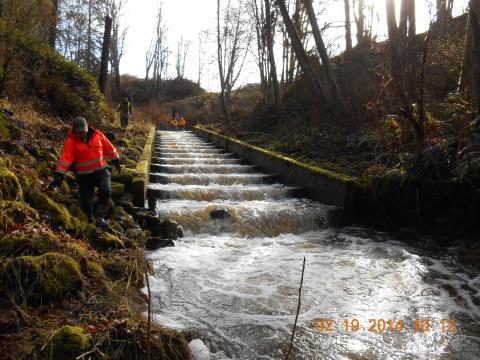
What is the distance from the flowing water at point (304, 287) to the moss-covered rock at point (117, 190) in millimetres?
819

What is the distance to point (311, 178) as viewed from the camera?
A: 29.7 ft

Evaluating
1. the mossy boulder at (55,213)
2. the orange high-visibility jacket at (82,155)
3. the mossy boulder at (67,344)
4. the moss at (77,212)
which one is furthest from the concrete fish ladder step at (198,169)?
the mossy boulder at (67,344)

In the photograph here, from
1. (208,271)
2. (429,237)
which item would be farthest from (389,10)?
(208,271)

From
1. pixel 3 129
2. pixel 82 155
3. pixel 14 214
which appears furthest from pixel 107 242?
pixel 3 129

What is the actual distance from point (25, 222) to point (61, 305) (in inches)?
51.7

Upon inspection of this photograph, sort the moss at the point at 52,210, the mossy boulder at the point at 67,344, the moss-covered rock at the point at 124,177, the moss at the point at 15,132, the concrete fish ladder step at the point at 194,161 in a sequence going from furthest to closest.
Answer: the concrete fish ladder step at the point at 194,161 → the moss-covered rock at the point at 124,177 → the moss at the point at 15,132 → the moss at the point at 52,210 → the mossy boulder at the point at 67,344

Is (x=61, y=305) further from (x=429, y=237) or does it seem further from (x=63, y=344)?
(x=429, y=237)

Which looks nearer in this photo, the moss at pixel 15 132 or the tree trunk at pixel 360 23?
the moss at pixel 15 132

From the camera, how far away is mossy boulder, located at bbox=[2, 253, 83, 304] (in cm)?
320

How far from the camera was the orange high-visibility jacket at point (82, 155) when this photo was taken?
16.9 feet

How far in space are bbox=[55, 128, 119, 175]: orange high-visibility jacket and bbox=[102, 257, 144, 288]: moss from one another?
159 cm

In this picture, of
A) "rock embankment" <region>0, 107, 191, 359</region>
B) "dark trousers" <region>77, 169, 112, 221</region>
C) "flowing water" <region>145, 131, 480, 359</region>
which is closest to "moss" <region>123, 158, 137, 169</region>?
"flowing water" <region>145, 131, 480, 359</region>

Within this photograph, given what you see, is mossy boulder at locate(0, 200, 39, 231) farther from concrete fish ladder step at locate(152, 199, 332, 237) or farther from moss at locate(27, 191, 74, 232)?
concrete fish ladder step at locate(152, 199, 332, 237)

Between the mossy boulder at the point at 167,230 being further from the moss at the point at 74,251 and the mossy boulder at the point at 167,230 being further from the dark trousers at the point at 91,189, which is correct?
the moss at the point at 74,251
